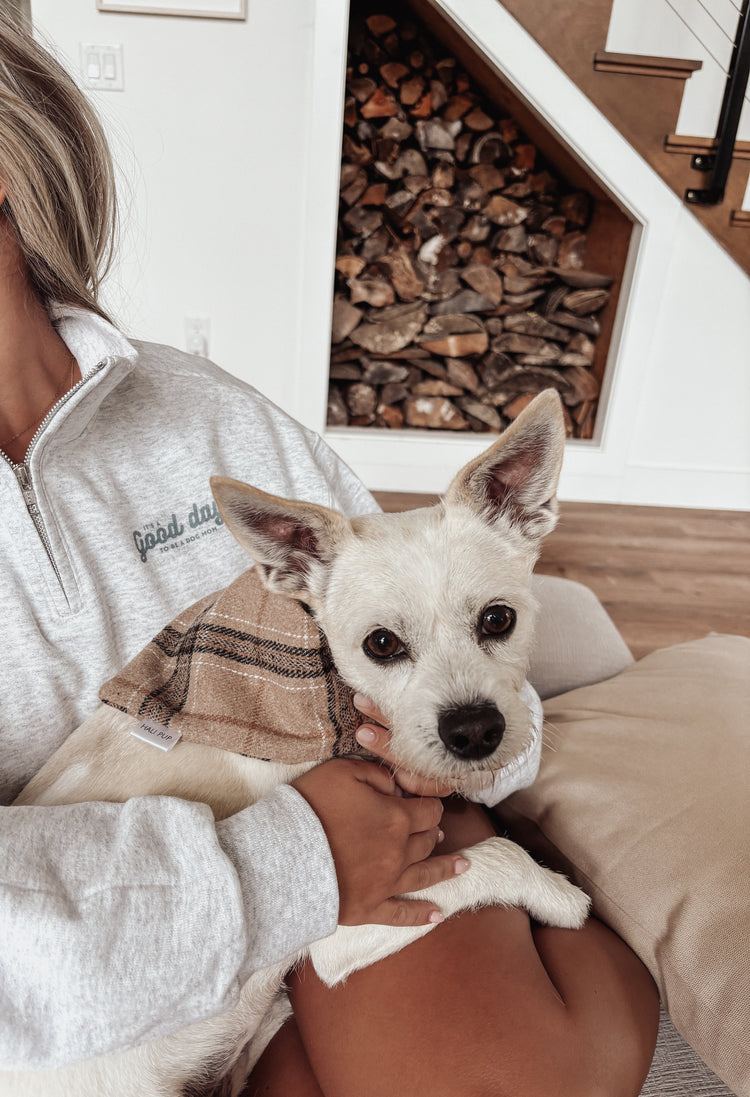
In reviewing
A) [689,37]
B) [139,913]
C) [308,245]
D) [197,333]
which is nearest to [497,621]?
[139,913]

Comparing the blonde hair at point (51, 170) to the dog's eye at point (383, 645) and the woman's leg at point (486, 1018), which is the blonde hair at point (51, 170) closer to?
the dog's eye at point (383, 645)

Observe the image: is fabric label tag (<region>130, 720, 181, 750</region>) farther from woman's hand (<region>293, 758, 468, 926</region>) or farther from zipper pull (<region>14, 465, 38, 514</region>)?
zipper pull (<region>14, 465, 38, 514</region>)

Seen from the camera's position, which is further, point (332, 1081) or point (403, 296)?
point (403, 296)

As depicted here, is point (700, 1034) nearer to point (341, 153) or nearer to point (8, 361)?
point (8, 361)

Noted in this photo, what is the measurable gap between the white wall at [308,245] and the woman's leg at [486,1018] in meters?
2.55

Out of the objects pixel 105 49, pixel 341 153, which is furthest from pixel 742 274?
pixel 105 49

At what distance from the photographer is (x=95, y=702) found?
100 cm

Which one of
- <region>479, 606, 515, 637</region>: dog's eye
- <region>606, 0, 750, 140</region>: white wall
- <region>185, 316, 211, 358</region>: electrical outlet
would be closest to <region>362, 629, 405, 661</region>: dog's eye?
<region>479, 606, 515, 637</region>: dog's eye

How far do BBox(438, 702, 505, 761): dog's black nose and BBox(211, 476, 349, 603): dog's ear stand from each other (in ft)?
0.83

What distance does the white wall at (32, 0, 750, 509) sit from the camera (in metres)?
3.00

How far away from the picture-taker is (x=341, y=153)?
330 cm

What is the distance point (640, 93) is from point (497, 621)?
3159 millimetres

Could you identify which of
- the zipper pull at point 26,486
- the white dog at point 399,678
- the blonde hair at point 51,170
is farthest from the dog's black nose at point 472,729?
the blonde hair at point 51,170

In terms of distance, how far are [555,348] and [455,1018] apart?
338cm
